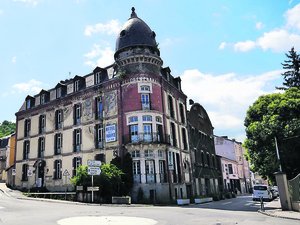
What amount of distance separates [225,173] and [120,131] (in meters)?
29.5

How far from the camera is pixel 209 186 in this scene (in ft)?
131

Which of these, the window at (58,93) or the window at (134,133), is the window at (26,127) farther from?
the window at (134,133)

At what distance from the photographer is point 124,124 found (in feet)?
94.6

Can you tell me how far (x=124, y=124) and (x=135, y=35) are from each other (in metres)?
9.97

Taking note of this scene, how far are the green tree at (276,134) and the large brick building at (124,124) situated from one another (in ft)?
29.8

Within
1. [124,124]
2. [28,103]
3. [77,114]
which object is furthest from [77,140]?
[28,103]

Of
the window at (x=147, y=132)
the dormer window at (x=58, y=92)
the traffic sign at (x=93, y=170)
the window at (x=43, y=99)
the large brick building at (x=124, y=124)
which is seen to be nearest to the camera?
the traffic sign at (x=93, y=170)

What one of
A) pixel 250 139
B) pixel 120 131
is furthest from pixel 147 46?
pixel 250 139

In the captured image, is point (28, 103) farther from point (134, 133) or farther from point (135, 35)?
A: point (134, 133)

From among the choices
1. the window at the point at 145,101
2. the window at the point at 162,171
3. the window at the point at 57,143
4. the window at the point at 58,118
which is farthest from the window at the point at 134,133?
the window at the point at 58,118

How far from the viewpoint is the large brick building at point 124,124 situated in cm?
2777

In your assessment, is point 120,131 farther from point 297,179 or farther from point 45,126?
point 297,179

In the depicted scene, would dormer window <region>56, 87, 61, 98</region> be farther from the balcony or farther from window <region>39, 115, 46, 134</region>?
the balcony

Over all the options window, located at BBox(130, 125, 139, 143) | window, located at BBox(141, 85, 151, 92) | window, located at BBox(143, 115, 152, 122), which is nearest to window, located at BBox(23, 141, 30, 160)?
window, located at BBox(130, 125, 139, 143)
